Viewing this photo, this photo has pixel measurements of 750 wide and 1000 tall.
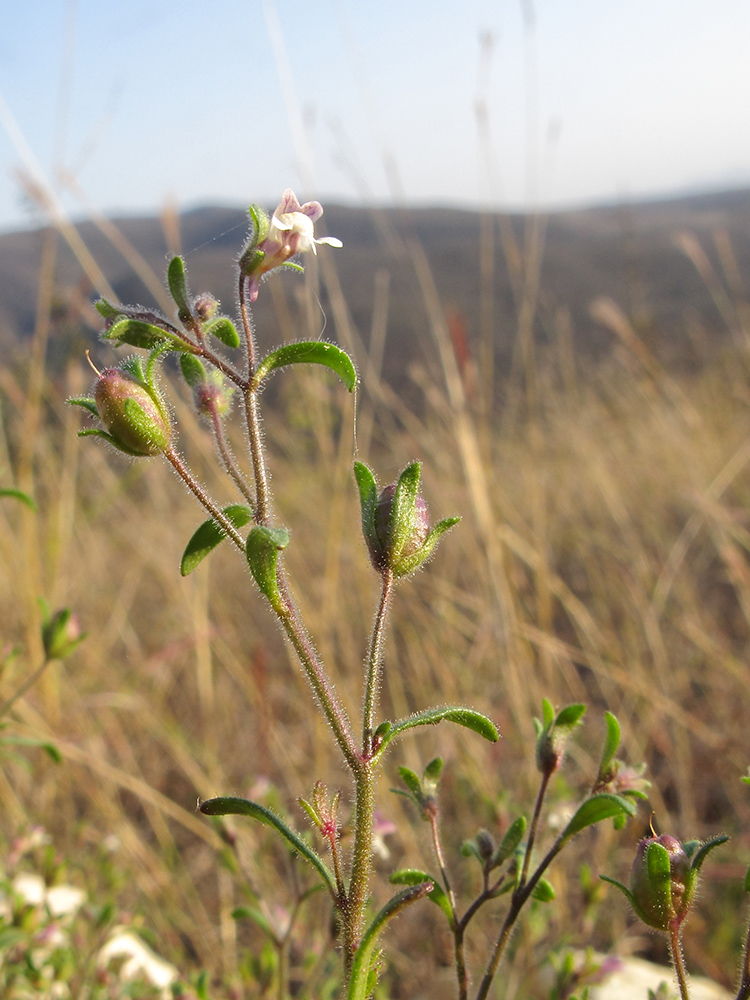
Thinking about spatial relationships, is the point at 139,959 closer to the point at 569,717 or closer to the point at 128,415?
the point at 569,717

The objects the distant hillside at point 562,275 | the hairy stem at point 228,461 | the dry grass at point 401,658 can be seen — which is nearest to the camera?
the hairy stem at point 228,461

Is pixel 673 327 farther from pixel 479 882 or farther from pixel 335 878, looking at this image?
pixel 335 878

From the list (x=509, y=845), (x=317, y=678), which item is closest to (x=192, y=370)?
(x=317, y=678)

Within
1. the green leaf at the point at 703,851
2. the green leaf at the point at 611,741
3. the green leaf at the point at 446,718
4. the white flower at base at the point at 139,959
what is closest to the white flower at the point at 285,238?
the green leaf at the point at 446,718

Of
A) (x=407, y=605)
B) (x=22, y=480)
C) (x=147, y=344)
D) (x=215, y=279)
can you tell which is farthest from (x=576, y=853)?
(x=215, y=279)

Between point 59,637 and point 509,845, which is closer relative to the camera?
point 509,845

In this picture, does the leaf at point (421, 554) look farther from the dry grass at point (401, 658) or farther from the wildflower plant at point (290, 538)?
the dry grass at point (401, 658)

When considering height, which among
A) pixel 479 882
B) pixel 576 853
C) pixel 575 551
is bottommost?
pixel 479 882
